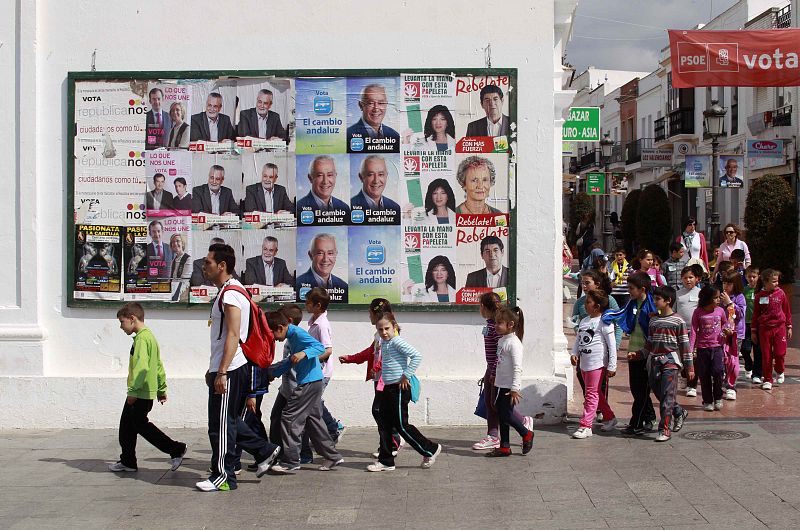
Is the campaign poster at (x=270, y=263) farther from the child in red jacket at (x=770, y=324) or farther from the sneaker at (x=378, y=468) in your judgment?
the child in red jacket at (x=770, y=324)

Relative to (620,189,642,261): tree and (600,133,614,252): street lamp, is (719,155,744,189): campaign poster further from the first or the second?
(620,189,642,261): tree

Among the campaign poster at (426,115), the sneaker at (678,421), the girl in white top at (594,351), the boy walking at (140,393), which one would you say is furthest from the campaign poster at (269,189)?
the sneaker at (678,421)

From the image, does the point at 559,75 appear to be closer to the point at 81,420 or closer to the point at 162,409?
the point at 162,409

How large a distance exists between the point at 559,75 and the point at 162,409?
5.45 meters

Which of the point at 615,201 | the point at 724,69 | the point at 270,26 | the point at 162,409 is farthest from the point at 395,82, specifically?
the point at 615,201

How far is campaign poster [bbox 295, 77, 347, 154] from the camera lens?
10.1m

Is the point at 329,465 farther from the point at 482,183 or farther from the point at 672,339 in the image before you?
the point at 672,339

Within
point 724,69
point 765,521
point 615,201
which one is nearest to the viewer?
point 765,521

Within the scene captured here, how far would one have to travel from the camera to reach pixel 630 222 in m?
40.2

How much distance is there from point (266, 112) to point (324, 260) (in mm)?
1597

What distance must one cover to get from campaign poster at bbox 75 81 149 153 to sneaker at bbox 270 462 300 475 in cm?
375

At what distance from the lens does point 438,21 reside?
1004 cm

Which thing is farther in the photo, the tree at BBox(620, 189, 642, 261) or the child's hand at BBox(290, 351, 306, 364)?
the tree at BBox(620, 189, 642, 261)

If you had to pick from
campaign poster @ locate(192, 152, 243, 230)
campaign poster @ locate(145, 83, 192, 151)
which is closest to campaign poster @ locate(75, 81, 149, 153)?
campaign poster @ locate(145, 83, 192, 151)
